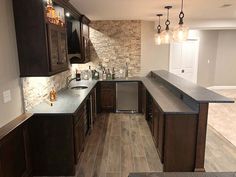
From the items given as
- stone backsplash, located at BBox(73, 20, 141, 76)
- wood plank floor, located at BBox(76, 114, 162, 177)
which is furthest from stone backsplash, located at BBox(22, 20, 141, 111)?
wood plank floor, located at BBox(76, 114, 162, 177)

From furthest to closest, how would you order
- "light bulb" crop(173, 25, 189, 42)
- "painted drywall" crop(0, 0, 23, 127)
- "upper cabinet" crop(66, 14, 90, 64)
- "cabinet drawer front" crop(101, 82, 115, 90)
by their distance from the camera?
"cabinet drawer front" crop(101, 82, 115, 90), "upper cabinet" crop(66, 14, 90, 64), "light bulb" crop(173, 25, 189, 42), "painted drywall" crop(0, 0, 23, 127)

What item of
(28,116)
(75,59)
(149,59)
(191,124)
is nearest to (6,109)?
(28,116)

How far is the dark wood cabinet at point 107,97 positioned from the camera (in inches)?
220

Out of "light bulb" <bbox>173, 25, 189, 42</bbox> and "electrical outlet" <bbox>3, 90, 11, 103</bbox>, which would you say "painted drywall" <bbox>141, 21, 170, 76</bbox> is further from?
"electrical outlet" <bbox>3, 90, 11, 103</bbox>

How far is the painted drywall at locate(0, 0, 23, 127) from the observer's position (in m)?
2.27

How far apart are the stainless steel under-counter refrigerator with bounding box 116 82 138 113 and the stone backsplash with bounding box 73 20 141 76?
61 cm

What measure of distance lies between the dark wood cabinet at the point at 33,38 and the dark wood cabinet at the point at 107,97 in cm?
286

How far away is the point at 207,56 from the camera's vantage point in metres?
8.12

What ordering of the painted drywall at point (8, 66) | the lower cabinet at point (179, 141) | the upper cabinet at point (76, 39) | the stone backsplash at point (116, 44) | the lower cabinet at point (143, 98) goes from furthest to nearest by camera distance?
the stone backsplash at point (116, 44) < the lower cabinet at point (143, 98) < the upper cabinet at point (76, 39) < the lower cabinet at point (179, 141) < the painted drywall at point (8, 66)

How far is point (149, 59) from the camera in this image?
6074 mm

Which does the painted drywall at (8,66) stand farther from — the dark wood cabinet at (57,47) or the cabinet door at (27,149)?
the dark wood cabinet at (57,47)

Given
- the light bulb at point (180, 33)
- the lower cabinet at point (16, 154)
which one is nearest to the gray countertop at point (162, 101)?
the lower cabinet at point (16, 154)

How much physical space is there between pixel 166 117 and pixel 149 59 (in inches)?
137

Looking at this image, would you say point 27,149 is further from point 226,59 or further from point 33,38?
point 226,59
